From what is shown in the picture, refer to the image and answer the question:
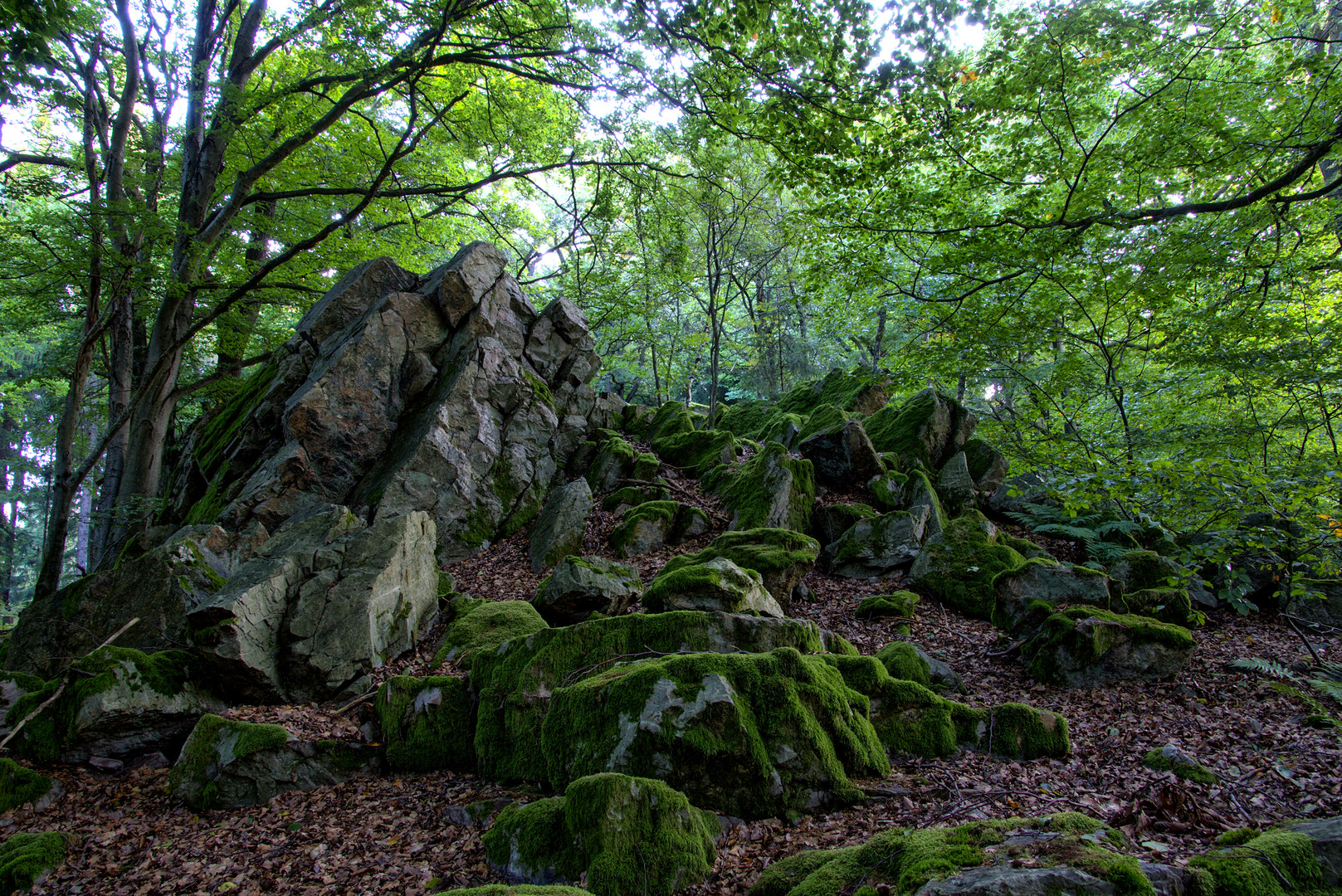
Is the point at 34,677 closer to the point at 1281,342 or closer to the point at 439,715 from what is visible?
the point at 439,715

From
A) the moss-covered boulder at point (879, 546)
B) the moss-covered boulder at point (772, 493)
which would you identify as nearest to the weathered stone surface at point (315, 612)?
the moss-covered boulder at point (772, 493)

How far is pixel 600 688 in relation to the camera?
14.9 ft

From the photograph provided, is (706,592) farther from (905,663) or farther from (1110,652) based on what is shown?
(1110,652)

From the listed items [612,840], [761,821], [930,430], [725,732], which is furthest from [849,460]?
[612,840]

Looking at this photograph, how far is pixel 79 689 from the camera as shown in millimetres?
5520

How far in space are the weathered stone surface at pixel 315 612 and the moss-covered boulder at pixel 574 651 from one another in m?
1.73

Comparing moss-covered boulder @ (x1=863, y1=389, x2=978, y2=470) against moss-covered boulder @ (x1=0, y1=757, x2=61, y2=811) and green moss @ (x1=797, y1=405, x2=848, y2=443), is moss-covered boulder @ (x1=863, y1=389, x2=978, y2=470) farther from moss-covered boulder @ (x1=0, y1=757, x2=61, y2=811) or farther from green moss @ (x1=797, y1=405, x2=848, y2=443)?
moss-covered boulder @ (x1=0, y1=757, x2=61, y2=811)

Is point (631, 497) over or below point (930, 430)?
below

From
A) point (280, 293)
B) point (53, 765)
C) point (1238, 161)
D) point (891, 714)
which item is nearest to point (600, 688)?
point (891, 714)

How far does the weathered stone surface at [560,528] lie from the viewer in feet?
33.0

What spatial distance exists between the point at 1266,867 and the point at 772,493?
27.7 feet

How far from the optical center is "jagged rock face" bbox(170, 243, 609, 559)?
10.3m

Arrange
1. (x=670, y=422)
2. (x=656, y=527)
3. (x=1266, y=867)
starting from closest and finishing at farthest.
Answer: (x=1266, y=867) → (x=656, y=527) → (x=670, y=422)

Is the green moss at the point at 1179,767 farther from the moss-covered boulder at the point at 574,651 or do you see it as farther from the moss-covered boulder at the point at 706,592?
the moss-covered boulder at the point at 706,592
